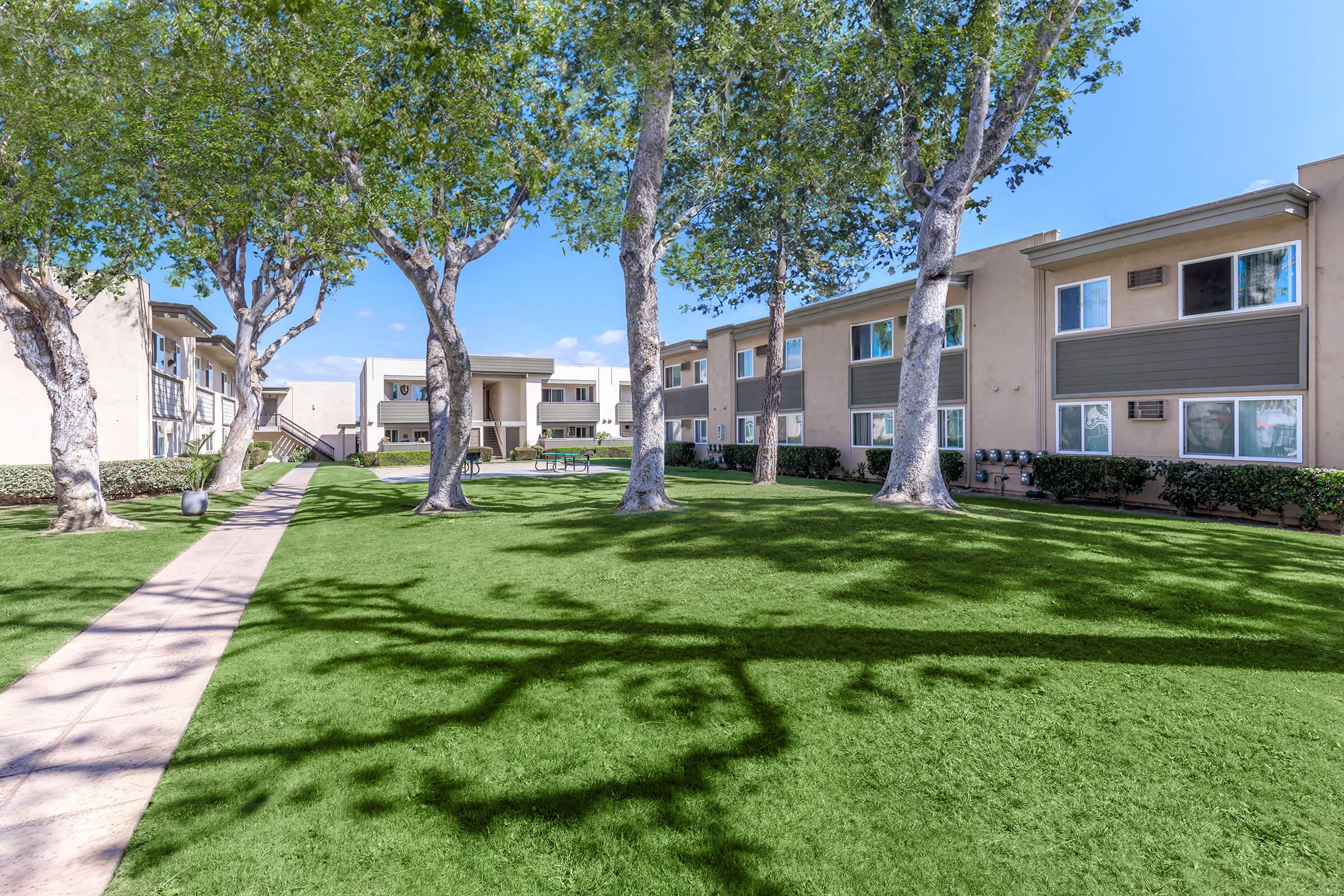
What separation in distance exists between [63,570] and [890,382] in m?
21.2

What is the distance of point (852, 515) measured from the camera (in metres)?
10.3

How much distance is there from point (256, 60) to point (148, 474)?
14750 mm

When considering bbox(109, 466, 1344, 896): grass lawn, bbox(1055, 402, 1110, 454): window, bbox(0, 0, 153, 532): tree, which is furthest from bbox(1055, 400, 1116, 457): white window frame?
bbox(0, 0, 153, 532): tree

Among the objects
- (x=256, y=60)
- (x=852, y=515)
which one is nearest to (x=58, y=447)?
(x=256, y=60)

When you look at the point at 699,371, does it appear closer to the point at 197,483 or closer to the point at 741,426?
the point at 741,426

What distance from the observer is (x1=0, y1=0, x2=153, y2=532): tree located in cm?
1066

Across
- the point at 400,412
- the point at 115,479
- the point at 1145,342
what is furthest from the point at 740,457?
the point at 400,412

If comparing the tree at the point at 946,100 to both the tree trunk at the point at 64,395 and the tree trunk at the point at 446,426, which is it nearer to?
the tree trunk at the point at 446,426

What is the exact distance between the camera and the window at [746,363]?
95.2ft

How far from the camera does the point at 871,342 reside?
905 inches

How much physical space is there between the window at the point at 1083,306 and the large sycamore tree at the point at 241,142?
1711cm

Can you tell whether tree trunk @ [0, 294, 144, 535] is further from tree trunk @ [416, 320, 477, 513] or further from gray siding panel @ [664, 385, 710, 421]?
gray siding panel @ [664, 385, 710, 421]

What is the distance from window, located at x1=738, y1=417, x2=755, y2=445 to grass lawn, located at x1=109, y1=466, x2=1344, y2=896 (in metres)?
22.1

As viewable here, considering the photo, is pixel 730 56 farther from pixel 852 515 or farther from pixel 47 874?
pixel 47 874
